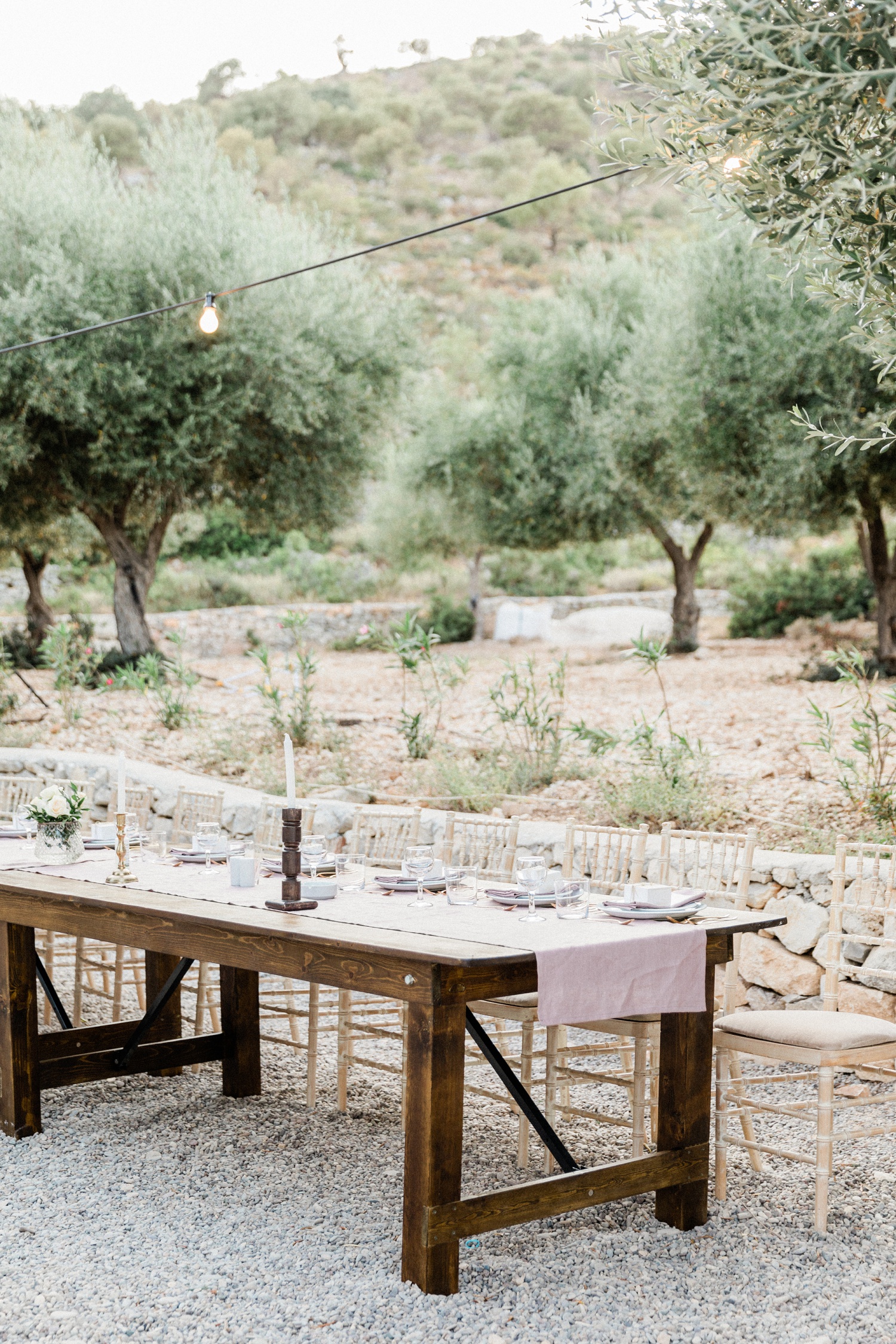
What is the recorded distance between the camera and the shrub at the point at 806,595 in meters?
16.1

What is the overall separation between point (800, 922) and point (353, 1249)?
2.37m

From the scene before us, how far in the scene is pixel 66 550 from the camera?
53.0 ft

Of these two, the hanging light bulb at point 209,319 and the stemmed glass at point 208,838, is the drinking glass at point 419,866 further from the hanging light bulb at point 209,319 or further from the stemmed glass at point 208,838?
the hanging light bulb at point 209,319

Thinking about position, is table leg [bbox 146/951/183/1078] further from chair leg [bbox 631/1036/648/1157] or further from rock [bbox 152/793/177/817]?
rock [bbox 152/793/177/817]

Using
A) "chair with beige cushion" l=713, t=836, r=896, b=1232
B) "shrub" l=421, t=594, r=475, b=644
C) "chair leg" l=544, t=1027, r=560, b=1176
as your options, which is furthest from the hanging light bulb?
"shrub" l=421, t=594, r=475, b=644

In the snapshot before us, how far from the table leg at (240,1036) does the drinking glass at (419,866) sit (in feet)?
3.12

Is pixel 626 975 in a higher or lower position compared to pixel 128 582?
lower

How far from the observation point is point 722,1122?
3.52m

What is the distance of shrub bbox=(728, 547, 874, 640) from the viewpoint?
16.1 meters

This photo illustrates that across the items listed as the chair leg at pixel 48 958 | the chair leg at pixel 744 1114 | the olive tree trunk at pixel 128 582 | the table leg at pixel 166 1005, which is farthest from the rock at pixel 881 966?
the olive tree trunk at pixel 128 582

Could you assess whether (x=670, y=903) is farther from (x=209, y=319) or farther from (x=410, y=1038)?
(x=209, y=319)

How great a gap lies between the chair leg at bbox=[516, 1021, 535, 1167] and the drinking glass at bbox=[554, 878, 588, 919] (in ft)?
1.41

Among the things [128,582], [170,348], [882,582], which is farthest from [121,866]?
[882,582]

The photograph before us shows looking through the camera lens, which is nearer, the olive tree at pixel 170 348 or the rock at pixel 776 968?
the rock at pixel 776 968
